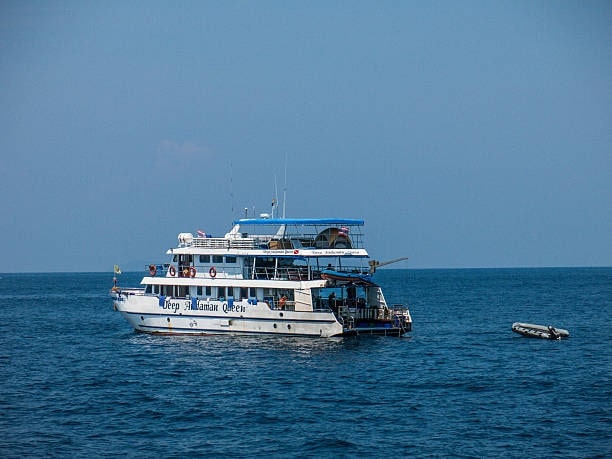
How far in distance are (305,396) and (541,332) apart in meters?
26.7

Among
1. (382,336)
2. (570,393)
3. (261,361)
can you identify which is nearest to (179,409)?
(261,361)

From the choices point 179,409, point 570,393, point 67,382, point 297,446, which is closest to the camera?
point 297,446

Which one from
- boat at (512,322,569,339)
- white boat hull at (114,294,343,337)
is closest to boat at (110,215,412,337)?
white boat hull at (114,294,343,337)

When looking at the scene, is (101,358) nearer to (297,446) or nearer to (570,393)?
(297,446)

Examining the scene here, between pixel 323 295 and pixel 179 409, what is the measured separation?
63.3 ft

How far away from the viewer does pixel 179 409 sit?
3294 centimetres

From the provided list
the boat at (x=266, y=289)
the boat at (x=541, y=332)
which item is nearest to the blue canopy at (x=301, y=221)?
the boat at (x=266, y=289)

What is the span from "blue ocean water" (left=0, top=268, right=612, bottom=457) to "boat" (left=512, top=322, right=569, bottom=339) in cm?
77

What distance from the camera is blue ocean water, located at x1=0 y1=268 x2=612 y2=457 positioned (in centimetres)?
2759

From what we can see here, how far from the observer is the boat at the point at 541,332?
2178 inches

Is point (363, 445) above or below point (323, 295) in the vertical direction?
below

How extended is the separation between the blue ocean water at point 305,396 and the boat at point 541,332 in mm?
772

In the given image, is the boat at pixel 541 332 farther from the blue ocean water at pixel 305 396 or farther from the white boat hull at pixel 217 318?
the white boat hull at pixel 217 318

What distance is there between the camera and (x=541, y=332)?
56.0m
